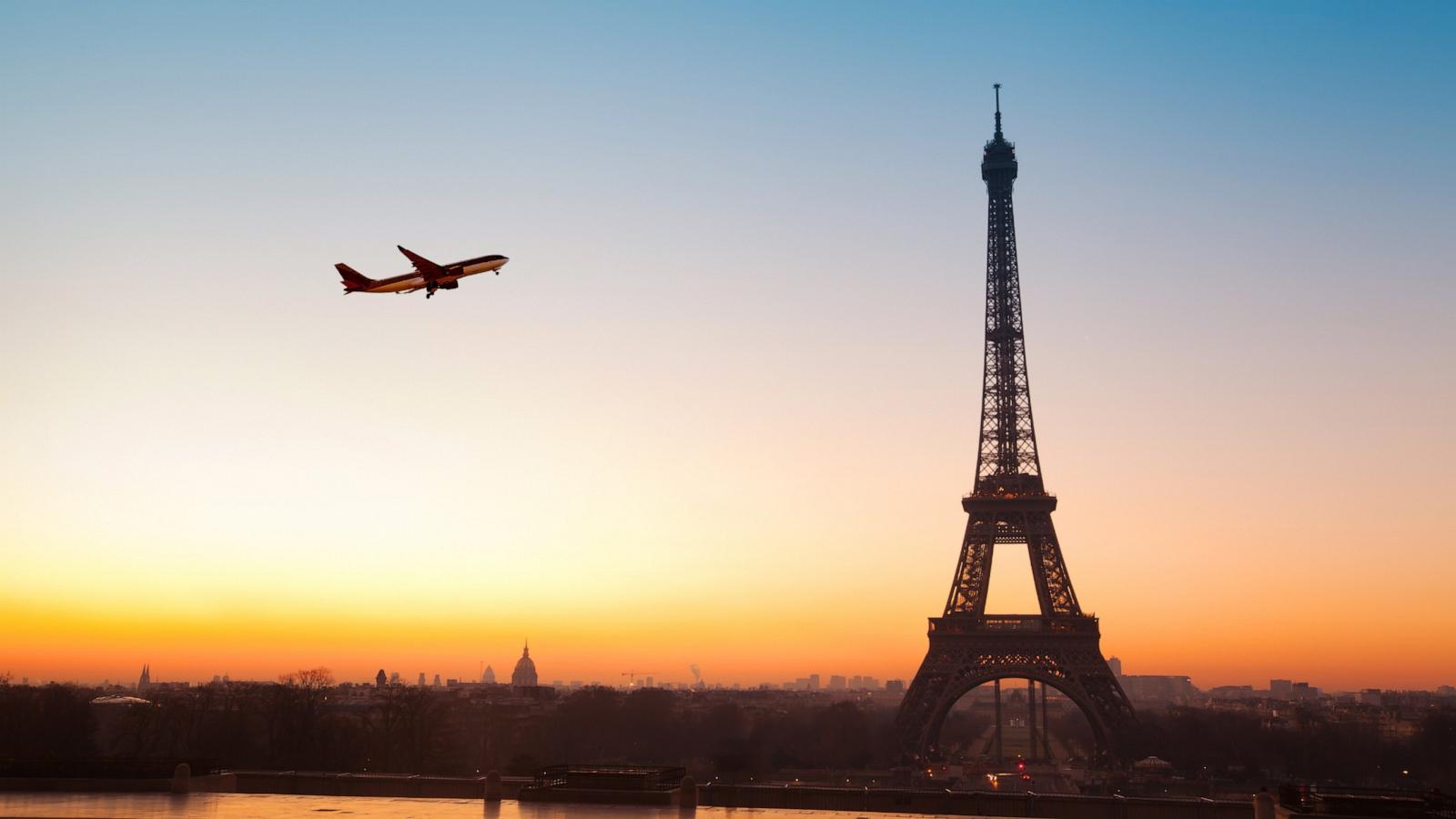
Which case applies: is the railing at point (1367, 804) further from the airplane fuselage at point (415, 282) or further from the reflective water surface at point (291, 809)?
the airplane fuselage at point (415, 282)

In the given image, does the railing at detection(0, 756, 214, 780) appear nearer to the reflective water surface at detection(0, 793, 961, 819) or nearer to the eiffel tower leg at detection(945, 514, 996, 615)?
the reflective water surface at detection(0, 793, 961, 819)

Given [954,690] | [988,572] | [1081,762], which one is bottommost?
[1081,762]

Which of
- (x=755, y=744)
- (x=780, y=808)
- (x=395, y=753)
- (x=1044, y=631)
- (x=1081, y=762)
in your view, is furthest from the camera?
(x=1081, y=762)

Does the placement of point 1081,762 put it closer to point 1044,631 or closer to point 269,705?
point 1044,631

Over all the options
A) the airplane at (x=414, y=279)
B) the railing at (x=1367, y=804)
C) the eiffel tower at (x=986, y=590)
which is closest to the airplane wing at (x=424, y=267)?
the airplane at (x=414, y=279)

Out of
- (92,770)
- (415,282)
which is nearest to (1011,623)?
(415,282)

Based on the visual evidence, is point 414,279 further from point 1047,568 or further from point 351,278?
point 1047,568

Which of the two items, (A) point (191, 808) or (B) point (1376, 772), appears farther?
(B) point (1376, 772)

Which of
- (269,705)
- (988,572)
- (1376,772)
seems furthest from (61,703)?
(1376,772)

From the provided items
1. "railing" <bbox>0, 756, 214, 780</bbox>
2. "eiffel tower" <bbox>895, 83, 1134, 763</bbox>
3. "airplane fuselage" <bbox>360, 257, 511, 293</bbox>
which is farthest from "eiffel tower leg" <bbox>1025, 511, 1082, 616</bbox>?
"railing" <bbox>0, 756, 214, 780</bbox>
